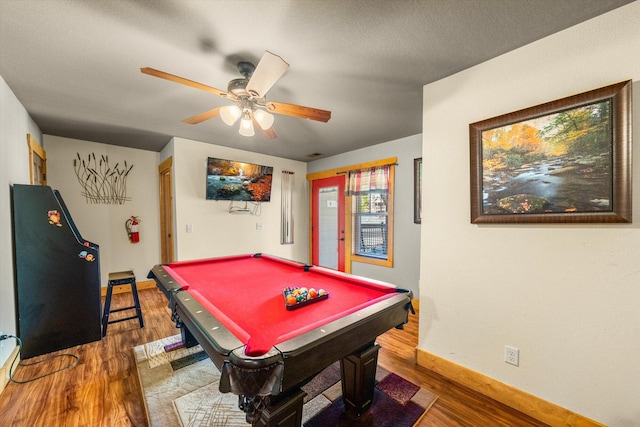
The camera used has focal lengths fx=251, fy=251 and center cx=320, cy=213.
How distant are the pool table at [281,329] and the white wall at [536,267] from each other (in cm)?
64

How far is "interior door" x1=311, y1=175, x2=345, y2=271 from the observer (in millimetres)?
4457

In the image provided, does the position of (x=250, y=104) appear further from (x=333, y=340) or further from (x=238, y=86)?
(x=333, y=340)

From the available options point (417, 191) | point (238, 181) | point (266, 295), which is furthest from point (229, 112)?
point (417, 191)

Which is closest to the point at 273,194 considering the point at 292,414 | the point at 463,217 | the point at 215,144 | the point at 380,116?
the point at 215,144

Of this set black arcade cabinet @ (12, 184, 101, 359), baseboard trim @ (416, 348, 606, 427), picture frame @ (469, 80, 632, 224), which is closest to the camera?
picture frame @ (469, 80, 632, 224)

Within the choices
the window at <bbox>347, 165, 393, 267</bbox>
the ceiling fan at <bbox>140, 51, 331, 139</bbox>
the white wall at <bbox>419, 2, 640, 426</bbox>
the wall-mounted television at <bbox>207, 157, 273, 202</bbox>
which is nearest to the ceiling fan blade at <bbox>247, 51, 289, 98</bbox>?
the ceiling fan at <bbox>140, 51, 331, 139</bbox>

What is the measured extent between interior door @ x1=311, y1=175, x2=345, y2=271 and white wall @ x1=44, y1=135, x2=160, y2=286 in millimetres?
2780

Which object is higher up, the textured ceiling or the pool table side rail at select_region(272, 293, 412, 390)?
the textured ceiling

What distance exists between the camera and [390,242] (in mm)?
3725

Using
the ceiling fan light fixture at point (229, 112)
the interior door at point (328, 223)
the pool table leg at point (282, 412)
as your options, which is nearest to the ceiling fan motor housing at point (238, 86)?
the ceiling fan light fixture at point (229, 112)

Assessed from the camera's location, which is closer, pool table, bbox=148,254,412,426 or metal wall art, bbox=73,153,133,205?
pool table, bbox=148,254,412,426

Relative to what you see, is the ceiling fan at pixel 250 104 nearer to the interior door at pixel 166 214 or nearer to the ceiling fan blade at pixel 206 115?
the ceiling fan blade at pixel 206 115

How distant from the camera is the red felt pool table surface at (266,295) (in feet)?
3.86

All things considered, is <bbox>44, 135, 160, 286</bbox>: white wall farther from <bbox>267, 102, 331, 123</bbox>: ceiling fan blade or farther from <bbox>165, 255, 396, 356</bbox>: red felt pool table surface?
<bbox>267, 102, 331, 123</bbox>: ceiling fan blade
